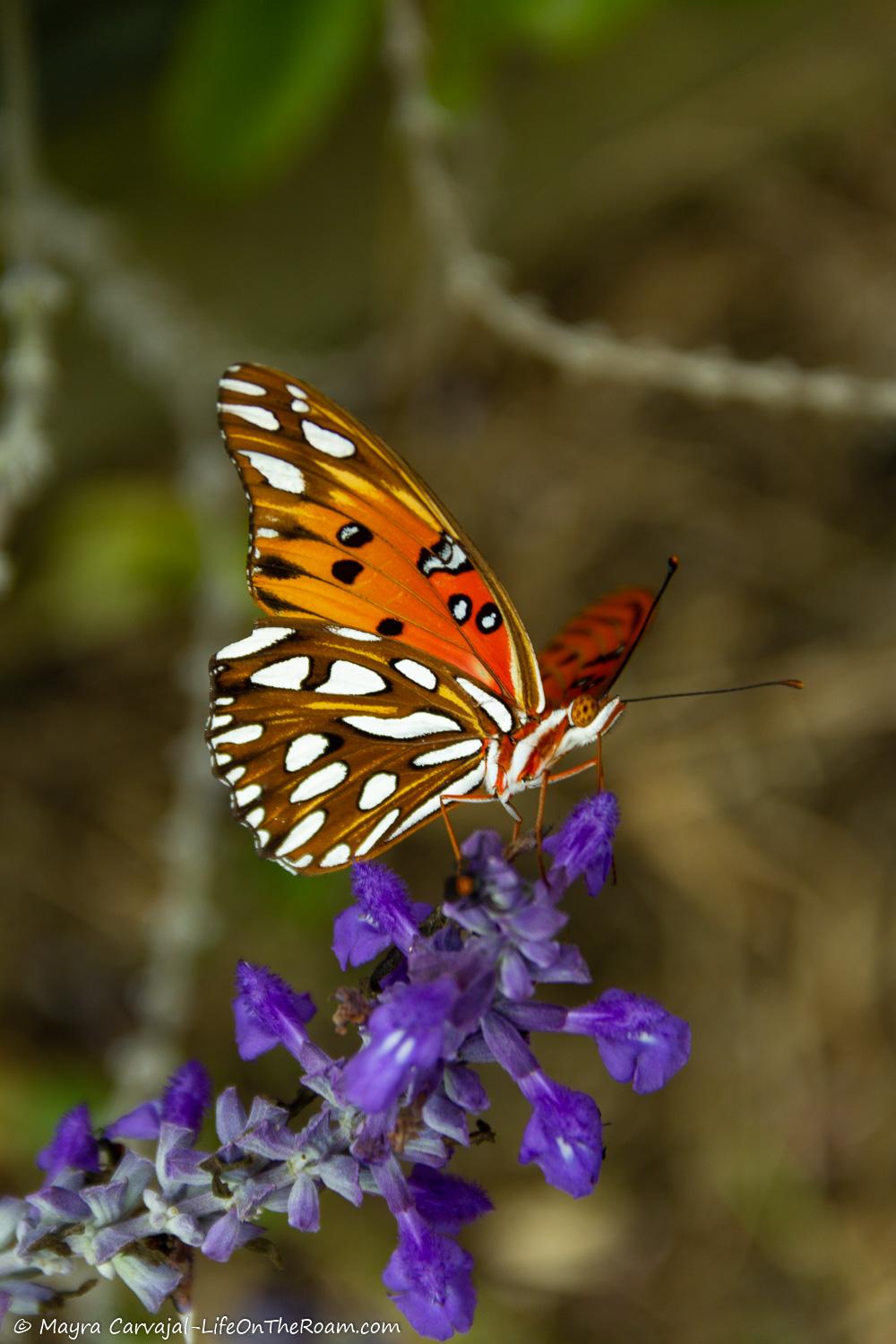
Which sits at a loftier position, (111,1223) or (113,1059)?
(111,1223)

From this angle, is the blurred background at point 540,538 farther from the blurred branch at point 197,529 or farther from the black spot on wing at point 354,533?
the black spot on wing at point 354,533

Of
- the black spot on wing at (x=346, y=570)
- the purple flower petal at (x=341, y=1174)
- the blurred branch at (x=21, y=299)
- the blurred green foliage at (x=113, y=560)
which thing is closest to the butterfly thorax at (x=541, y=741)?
the black spot on wing at (x=346, y=570)

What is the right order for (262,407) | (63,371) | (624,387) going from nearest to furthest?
(262,407) → (63,371) → (624,387)

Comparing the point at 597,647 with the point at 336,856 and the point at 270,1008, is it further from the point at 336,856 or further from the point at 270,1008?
the point at 270,1008

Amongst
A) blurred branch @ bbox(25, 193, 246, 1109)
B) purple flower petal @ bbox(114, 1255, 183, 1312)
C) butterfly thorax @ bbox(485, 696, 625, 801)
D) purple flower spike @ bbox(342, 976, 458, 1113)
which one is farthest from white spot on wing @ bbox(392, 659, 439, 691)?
blurred branch @ bbox(25, 193, 246, 1109)

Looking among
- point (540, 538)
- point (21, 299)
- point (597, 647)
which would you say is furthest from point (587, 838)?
point (540, 538)

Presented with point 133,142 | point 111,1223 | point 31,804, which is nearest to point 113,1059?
point 31,804

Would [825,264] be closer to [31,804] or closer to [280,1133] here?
[31,804]
